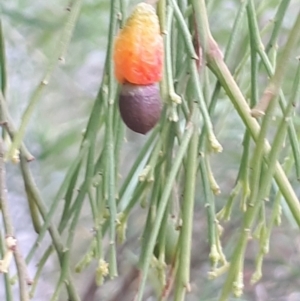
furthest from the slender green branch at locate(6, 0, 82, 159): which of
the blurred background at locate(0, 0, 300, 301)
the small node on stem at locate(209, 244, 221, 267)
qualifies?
the blurred background at locate(0, 0, 300, 301)

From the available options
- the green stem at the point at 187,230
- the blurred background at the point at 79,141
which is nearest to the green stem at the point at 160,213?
the green stem at the point at 187,230

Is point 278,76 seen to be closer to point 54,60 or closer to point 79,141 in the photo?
point 54,60

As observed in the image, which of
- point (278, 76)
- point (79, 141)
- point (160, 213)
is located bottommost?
point (79, 141)

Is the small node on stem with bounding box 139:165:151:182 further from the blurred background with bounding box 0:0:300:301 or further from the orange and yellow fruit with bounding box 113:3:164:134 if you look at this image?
the blurred background with bounding box 0:0:300:301

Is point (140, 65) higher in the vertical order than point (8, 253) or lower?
higher

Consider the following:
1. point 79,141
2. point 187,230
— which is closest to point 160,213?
point 187,230
